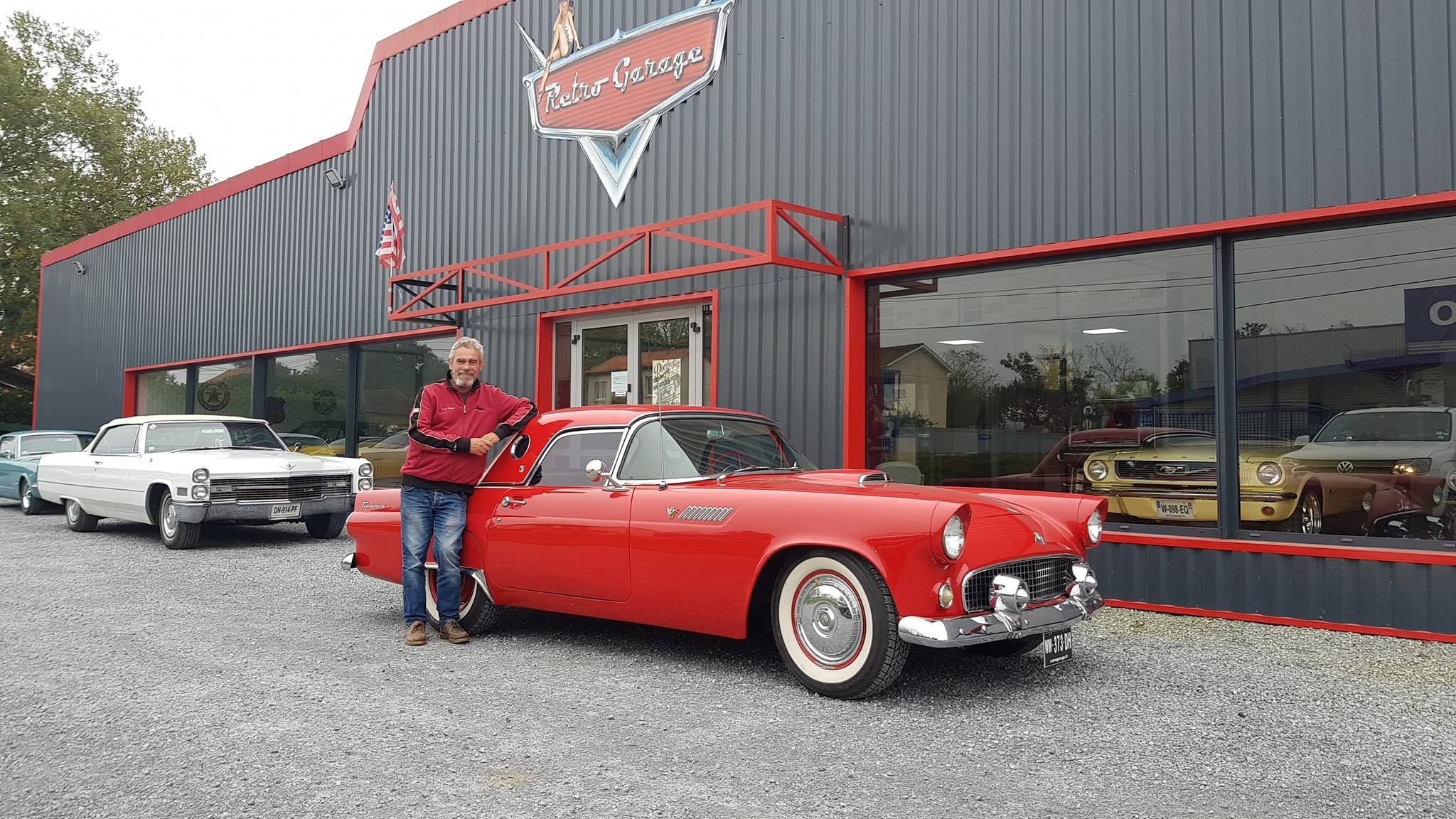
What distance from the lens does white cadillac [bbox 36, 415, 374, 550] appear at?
33.7ft

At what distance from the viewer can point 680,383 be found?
36.1 feet

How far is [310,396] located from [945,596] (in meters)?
14.5

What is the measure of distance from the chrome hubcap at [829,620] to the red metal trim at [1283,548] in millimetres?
3772

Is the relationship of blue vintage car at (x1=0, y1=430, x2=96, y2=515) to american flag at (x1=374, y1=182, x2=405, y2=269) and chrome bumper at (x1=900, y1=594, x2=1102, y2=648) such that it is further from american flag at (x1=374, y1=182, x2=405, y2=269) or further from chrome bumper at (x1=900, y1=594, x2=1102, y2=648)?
chrome bumper at (x1=900, y1=594, x2=1102, y2=648)

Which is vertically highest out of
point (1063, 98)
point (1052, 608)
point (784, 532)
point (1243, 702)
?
point (1063, 98)

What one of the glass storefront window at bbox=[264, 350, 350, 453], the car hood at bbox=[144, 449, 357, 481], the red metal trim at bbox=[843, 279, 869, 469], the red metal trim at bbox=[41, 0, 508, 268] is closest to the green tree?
the red metal trim at bbox=[41, 0, 508, 268]

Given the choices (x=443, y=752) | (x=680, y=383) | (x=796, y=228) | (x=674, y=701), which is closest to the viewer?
(x=443, y=752)

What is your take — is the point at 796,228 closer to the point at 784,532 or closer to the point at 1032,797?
the point at 784,532

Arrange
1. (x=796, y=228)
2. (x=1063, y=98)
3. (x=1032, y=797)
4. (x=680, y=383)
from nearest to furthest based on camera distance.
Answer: (x=1032, y=797)
(x=1063, y=98)
(x=796, y=228)
(x=680, y=383)

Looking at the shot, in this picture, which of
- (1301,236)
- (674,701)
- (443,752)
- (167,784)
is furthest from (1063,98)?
(167,784)

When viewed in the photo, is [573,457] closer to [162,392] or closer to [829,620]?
[829,620]

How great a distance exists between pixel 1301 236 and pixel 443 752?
6.41 metres

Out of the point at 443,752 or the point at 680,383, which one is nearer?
the point at 443,752

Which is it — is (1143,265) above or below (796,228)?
below
